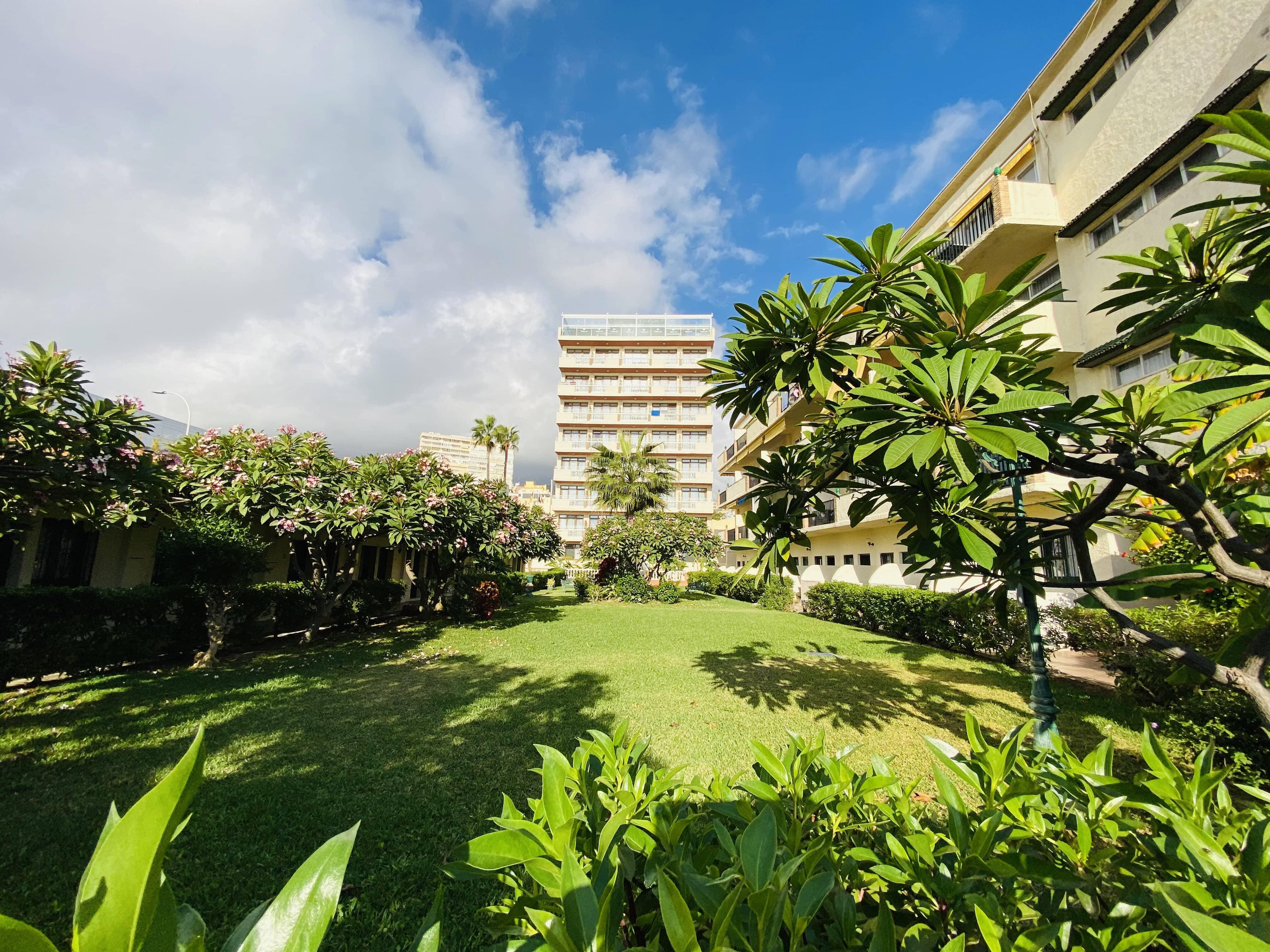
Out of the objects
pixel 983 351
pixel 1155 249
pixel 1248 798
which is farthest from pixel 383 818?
pixel 1248 798

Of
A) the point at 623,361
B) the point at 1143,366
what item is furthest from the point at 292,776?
the point at 623,361

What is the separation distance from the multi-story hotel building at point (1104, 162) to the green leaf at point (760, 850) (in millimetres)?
7595

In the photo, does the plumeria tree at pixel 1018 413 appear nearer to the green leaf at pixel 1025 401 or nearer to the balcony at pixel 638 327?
the green leaf at pixel 1025 401

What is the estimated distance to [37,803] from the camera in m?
3.77

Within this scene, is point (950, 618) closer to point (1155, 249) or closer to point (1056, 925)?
point (1155, 249)

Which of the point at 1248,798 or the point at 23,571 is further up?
the point at 23,571

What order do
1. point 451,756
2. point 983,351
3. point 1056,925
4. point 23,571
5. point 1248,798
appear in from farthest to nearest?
point 23,571 → point 451,756 → point 1248,798 → point 983,351 → point 1056,925

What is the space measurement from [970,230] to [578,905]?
17919 mm

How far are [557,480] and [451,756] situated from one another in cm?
4099

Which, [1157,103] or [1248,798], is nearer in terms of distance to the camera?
[1248,798]

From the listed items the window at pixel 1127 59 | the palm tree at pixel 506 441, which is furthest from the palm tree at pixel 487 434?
the window at pixel 1127 59

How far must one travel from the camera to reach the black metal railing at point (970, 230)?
13.2m

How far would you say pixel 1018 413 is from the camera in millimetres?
2107

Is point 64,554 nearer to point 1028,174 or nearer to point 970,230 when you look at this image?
point 970,230
